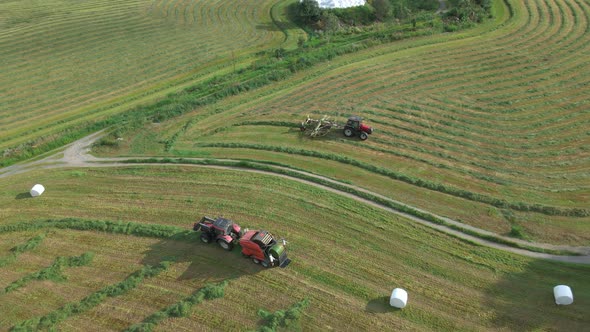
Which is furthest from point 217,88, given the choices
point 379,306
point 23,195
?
point 379,306

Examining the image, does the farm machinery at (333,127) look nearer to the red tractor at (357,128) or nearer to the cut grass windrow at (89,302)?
the red tractor at (357,128)

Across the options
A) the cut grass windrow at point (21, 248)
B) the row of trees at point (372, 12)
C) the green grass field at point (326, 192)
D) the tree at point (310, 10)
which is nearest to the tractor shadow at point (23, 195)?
the green grass field at point (326, 192)

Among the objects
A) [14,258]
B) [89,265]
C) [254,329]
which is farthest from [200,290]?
[14,258]

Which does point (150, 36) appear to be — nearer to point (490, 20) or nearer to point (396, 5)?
point (396, 5)

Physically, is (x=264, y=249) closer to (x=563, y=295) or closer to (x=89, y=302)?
(x=89, y=302)

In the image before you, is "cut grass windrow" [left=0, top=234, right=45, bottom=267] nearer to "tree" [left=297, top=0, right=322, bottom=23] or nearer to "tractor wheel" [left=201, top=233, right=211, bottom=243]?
"tractor wheel" [left=201, top=233, right=211, bottom=243]
